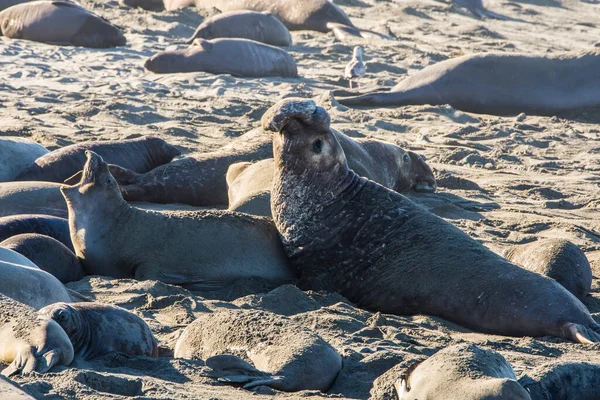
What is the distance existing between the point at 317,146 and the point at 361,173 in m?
1.61

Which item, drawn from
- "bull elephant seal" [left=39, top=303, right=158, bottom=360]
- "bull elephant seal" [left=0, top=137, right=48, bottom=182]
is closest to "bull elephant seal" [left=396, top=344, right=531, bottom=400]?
"bull elephant seal" [left=39, top=303, right=158, bottom=360]

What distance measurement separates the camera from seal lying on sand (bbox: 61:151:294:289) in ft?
17.6

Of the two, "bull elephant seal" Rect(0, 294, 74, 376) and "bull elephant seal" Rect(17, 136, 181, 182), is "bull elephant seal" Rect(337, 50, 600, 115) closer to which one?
"bull elephant seal" Rect(17, 136, 181, 182)

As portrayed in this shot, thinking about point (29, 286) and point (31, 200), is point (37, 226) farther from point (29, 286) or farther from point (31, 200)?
point (29, 286)

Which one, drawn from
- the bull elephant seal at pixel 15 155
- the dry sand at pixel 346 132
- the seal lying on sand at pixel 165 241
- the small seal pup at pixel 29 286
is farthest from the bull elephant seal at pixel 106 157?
the small seal pup at pixel 29 286

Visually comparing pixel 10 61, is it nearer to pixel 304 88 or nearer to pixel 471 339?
pixel 304 88

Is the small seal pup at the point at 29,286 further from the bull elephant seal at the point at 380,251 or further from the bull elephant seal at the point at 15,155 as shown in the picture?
the bull elephant seal at the point at 15,155

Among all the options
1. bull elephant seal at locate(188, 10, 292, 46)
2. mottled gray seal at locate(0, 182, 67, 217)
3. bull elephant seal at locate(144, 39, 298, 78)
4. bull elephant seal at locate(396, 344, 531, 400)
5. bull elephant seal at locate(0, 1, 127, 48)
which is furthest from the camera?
bull elephant seal at locate(188, 10, 292, 46)

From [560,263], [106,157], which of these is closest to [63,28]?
[106,157]

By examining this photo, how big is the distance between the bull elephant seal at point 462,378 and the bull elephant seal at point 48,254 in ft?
7.63

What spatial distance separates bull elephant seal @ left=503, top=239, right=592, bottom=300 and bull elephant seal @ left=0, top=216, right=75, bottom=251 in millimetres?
2520

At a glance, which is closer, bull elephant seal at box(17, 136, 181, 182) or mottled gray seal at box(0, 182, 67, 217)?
mottled gray seal at box(0, 182, 67, 217)

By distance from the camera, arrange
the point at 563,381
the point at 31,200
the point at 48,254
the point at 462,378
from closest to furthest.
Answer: the point at 462,378
the point at 563,381
the point at 48,254
the point at 31,200

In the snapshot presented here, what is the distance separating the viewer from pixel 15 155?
7.03 metres
